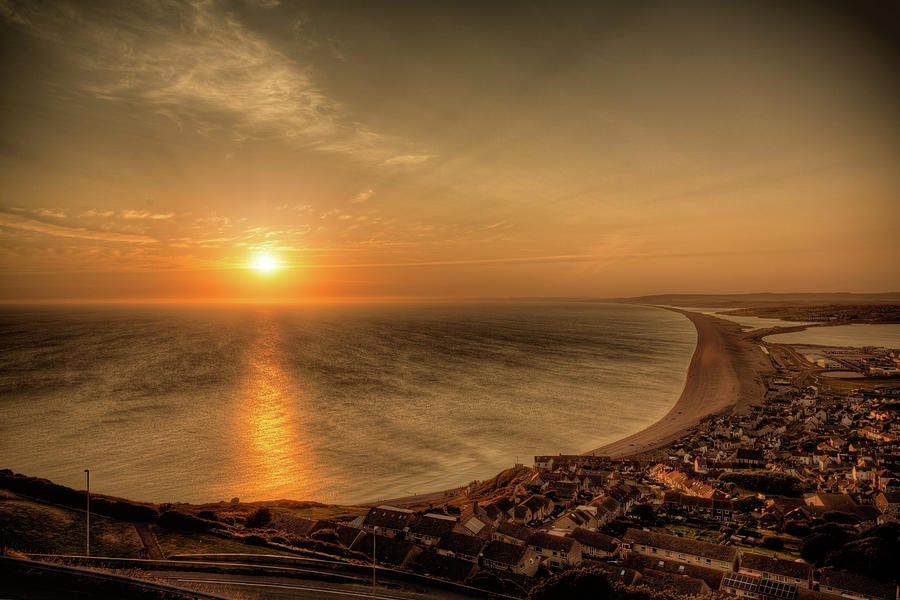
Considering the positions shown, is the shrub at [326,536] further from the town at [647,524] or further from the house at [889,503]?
the house at [889,503]

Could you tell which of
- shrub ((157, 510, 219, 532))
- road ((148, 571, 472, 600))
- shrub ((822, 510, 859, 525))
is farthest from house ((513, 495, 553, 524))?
shrub ((157, 510, 219, 532))

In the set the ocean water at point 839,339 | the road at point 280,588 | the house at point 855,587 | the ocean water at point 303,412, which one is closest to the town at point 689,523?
the house at point 855,587

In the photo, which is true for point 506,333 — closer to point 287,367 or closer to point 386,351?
point 386,351

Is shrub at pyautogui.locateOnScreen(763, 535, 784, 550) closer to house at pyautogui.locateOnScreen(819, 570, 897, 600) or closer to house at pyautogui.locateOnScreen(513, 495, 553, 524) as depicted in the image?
house at pyautogui.locateOnScreen(819, 570, 897, 600)

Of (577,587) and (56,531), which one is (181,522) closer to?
(56,531)

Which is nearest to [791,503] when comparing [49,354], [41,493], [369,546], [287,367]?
[369,546]

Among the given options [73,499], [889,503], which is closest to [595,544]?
[889,503]
